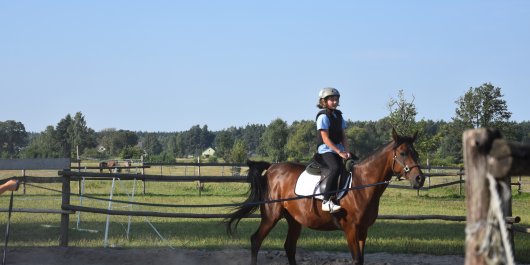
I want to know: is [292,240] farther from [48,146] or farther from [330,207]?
[48,146]

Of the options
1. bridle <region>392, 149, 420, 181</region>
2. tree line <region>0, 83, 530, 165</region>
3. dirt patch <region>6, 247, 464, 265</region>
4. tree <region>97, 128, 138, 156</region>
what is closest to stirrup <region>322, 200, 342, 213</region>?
bridle <region>392, 149, 420, 181</region>

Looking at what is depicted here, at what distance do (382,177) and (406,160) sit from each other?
1.59 ft

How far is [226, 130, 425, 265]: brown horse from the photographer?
27.2ft

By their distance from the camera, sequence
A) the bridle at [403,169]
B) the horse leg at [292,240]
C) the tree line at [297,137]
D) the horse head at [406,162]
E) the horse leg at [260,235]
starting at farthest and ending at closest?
1. the tree line at [297,137]
2. the horse leg at [292,240]
3. the horse leg at [260,235]
4. the bridle at [403,169]
5. the horse head at [406,162]

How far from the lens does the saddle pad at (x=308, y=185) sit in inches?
351

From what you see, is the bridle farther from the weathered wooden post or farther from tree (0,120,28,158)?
tree (0,120,28,158)

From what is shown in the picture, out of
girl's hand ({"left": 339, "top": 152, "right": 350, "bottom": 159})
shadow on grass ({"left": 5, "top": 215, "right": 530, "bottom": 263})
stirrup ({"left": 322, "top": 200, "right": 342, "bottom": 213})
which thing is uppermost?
girl's hand ({"left": 339, "top": 152, "right": 350, "bottom": 159})

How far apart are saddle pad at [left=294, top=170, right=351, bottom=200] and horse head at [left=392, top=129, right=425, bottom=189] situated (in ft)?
2.49

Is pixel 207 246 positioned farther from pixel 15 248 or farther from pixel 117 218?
pixel 117 218

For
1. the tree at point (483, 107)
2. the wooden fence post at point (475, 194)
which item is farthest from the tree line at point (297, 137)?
the wooden fence post at point (475, 194)

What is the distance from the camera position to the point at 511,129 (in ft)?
182

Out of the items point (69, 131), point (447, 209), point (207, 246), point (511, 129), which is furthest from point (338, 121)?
point (69, 131)

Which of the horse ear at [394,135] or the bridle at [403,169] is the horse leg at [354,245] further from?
the horse ear at [394,135]

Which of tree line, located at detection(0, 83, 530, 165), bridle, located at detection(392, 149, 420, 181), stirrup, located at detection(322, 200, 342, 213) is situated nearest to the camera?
bridle, located at detection(392, 149, 420, 181)
